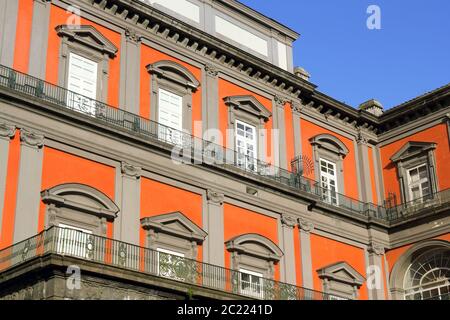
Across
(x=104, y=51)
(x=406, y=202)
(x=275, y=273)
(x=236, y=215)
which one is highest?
(x=104, y=51)

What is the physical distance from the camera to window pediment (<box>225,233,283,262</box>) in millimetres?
24188

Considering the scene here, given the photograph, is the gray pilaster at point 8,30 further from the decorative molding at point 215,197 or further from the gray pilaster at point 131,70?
the decorative molding at point 215,197

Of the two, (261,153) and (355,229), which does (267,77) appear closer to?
(261,153)

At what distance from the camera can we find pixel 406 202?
29.9 metres

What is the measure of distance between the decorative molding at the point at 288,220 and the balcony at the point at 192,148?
0.87 metres

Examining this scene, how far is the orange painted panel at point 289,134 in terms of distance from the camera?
2760cm

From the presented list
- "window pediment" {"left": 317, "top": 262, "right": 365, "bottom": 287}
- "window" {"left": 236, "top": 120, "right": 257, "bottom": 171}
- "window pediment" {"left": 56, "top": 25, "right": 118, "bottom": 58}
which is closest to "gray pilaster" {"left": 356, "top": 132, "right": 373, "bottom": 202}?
"window pediment" {"left": 317, "top": 262, "right": 365, "bottom": 287}

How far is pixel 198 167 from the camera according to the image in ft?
79.5

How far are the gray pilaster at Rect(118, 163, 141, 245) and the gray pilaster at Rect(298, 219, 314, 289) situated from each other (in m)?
6.30

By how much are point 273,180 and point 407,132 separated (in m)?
7.33

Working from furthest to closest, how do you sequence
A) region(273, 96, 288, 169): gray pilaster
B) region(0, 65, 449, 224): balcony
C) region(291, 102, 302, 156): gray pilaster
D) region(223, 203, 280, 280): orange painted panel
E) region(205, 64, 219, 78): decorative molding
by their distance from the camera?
region(291, 102, 302, 156): gray pilaster
region(273, 96, 288, 169): gray pilaster
region(205, 64, 219, 78): decorative molding
region(223, 203, 280, 280): orange painted panel
region(0, 65, 449, 224): balcony

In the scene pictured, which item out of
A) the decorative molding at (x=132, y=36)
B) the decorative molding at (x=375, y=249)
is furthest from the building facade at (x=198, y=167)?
the decorative molding at (x=375, y=249)

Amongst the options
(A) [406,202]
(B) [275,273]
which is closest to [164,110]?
(B) [275,273]

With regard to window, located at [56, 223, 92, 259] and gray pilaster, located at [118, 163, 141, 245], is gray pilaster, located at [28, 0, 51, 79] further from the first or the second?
window, located at [56, 223, 92, 259]
